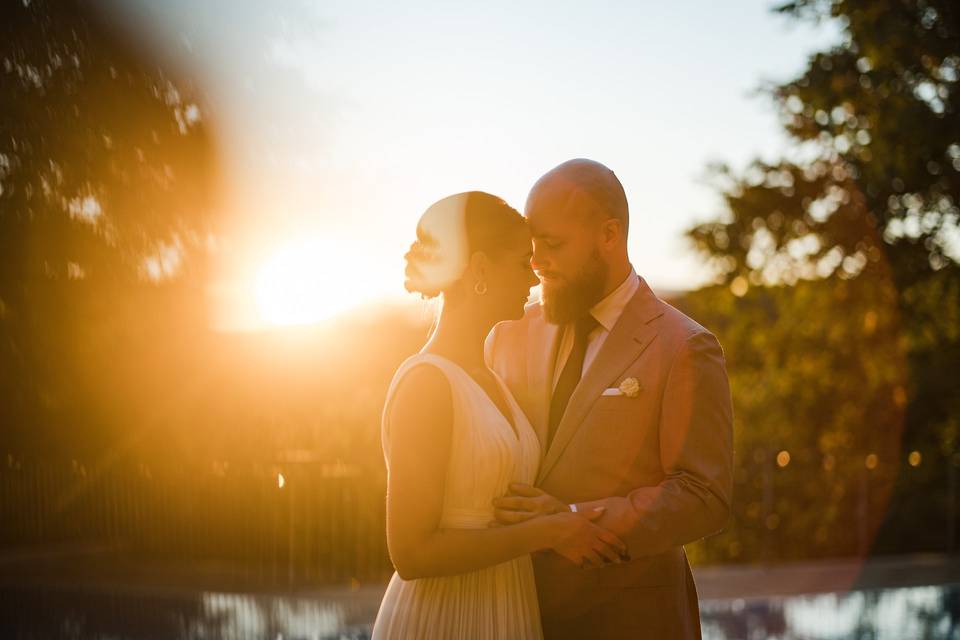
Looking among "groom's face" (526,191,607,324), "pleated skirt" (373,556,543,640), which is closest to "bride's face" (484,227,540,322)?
"groom's face" (526,191,607,324)

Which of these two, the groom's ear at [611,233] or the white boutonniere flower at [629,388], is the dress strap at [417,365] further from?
the groom's ear at [611,233]

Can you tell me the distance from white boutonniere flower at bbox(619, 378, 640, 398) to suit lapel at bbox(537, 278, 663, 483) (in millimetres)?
70

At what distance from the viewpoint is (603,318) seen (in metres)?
4.07

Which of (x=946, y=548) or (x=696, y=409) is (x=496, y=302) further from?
(x=946, y=548)

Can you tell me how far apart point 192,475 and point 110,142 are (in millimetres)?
4591

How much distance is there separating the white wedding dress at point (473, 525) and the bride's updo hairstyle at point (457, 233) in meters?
0.27

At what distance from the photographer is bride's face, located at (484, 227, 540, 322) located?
3504 millimetres

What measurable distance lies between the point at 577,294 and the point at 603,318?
13 cm

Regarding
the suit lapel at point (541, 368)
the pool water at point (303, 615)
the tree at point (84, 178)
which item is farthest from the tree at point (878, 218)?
the suit lapel at point (541, 368)

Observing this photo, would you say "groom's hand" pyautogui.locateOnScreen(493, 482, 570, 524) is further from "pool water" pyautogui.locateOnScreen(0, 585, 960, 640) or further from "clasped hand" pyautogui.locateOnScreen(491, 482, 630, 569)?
"pool water" pyautogui.locateOnScreen(0, 585, 960, 640)

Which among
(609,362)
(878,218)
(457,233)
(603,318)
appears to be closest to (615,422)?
(609,362)

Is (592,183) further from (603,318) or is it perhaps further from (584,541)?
(584,541)

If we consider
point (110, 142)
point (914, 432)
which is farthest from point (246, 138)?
point (914, 432)

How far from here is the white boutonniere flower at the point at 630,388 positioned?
3766 mm
